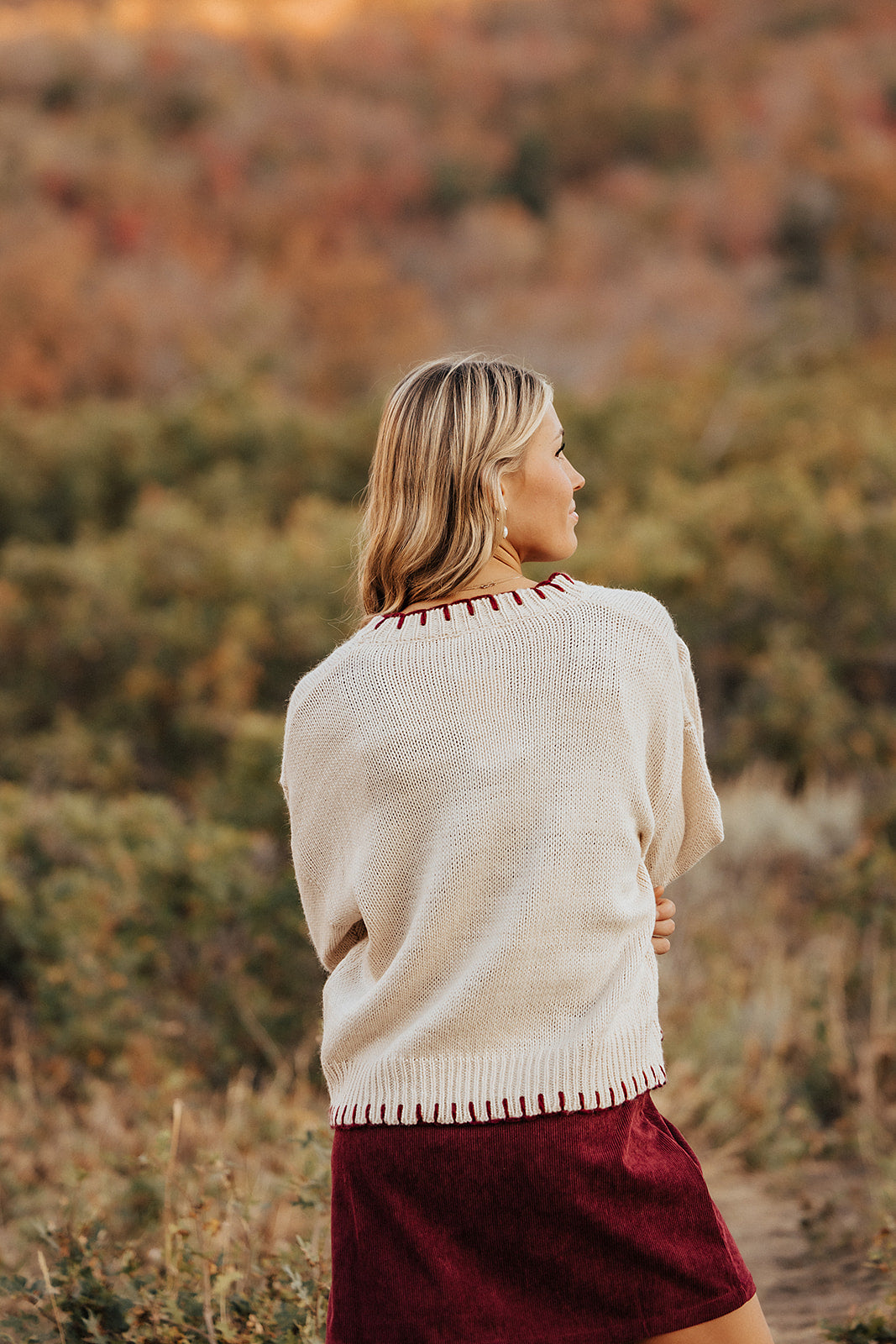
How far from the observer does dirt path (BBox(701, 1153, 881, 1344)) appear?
3.09 meters

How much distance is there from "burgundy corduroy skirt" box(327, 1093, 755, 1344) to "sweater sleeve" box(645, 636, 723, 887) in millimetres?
344

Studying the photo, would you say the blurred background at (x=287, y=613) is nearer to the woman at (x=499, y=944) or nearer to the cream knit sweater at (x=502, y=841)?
the woman at (x=499, y=944)

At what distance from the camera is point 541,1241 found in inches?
62.2

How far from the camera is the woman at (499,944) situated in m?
1.58

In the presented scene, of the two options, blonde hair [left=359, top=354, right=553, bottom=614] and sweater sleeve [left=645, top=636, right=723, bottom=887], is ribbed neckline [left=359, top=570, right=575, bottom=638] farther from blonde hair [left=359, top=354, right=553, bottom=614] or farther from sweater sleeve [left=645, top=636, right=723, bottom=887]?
sweater sleeve [left=645, top=636, right=723, bottom=887]

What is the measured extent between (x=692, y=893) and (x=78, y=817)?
7.71 feet

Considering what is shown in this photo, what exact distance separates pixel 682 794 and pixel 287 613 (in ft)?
17.9

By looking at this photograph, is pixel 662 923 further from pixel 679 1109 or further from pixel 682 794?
pixel 679 1109

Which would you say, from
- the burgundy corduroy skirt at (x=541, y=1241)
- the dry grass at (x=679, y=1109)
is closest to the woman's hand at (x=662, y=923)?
the burgundy corduroy skirt at (x=541, y=1241)

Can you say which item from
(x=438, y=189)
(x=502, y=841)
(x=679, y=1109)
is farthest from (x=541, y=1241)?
(x=438, y=189)

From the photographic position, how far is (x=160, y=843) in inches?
177

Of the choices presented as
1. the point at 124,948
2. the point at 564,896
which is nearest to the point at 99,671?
the point at 124,948

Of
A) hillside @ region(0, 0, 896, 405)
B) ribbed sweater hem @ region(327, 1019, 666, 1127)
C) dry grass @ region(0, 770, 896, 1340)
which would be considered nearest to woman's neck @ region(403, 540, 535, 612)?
ribbed sweater hem @ region(327, 1019, 666, 1127)

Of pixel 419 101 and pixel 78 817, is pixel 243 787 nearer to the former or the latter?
pixel 78 817
